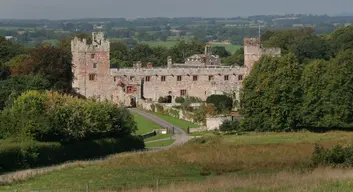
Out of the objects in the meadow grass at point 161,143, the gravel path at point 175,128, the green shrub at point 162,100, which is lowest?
the gravel path at point 175,128

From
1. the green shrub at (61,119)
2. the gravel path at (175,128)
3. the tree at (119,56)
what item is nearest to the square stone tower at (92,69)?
the gravel path at (175,128)

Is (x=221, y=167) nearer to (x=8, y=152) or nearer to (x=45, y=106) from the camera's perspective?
(x=8, y=152)

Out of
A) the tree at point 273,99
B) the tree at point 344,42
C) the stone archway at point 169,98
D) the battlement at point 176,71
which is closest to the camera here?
the tree at point 273,99

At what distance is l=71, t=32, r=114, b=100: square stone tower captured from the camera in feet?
247

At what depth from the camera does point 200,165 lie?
40.1 metres

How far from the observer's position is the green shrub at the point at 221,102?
69238 millimetres

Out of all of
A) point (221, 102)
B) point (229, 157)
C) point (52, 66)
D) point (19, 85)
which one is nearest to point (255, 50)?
point (221, 102)

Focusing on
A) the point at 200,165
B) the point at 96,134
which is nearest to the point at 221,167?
the point at 200,165

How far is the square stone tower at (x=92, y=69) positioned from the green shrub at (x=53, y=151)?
81.3 feet

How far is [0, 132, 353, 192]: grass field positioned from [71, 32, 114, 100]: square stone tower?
2521 cm

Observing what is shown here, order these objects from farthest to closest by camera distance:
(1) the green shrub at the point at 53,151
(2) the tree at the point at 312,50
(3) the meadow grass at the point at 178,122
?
1. (2) the tree at the point at 312,50
2. (3) the meadow grass at the point at 178,122
3. (1) the green shrub at the point at 53,151

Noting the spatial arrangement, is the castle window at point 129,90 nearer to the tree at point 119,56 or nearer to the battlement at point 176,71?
the battlement at point 176,71

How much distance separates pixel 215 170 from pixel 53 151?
32.4 feet

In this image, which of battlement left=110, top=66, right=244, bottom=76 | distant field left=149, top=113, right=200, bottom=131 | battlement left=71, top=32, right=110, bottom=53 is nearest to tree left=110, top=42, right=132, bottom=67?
battlement left=110, top=66, right=244, bottom=76
